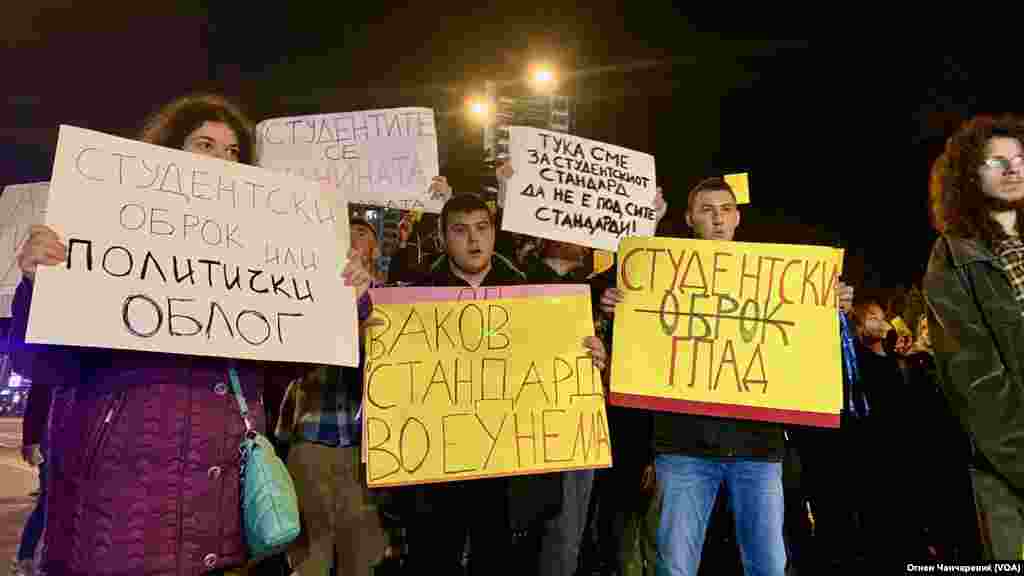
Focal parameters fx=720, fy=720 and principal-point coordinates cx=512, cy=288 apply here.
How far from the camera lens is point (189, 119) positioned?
2490mm

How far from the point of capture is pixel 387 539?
3393mm

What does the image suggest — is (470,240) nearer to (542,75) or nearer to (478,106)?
(542,75)

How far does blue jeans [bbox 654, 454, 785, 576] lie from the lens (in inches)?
124

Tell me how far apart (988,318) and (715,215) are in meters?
1.31

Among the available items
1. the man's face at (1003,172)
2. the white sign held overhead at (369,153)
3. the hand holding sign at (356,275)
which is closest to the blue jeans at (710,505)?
the man's face at (1003,172)

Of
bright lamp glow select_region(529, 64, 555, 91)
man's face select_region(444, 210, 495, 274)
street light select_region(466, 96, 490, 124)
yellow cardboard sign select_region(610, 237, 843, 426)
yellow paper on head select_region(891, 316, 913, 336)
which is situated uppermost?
street light select_region(466, 96, 490, 124)

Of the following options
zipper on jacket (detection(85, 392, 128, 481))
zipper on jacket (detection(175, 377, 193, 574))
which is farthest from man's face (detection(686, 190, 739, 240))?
zipper on jacket (detection(85, 392, 128, 481))

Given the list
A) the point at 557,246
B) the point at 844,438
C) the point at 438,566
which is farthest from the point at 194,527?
the point at 844,438

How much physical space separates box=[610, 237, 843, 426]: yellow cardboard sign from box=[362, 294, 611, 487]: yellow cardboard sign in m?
0.23

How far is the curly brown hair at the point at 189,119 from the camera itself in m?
2.46

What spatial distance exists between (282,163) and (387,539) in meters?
2.24

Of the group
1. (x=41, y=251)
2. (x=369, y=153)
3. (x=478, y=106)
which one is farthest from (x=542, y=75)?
(x=41, y=251)

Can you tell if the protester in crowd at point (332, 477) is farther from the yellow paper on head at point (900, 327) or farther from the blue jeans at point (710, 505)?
Result: the yellow paper on head at point (900, 327)

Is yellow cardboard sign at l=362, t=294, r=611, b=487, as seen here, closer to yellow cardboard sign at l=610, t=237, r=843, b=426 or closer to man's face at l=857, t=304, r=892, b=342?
yellow cardboard sign at l=610, t=237, r=843, b=426
